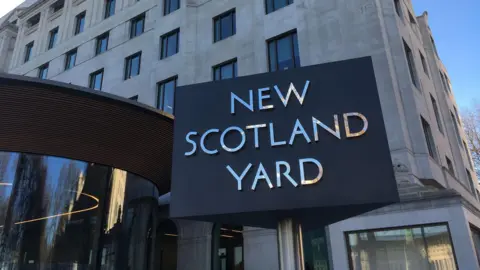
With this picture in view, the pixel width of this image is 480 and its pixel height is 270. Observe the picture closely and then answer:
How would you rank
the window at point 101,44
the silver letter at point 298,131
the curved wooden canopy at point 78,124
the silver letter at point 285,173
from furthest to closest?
1. the window at point 101,44
2. the curved wooden canopy at point 78,124
3. the silver letter at point 298,131
4. the silver letter at point 285,173

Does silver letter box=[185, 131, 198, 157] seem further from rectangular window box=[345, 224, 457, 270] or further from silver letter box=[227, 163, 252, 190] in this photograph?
rectangular window box=[345, 224, 457, 270]

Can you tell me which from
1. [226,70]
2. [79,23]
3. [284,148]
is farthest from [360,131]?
[79,23]

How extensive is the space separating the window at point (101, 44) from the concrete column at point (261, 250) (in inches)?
865

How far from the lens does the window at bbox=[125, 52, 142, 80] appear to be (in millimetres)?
29828

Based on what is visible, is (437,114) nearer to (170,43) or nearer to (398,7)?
(398,7)

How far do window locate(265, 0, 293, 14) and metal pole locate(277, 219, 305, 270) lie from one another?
714 inches

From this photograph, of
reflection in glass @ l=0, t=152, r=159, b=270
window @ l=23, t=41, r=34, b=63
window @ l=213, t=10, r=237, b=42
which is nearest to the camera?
reflection in glass @ l=0, t=152, r=159, b=270

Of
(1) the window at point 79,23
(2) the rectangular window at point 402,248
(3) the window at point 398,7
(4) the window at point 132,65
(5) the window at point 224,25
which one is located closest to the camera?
(2) the rectangular window at point 402,248

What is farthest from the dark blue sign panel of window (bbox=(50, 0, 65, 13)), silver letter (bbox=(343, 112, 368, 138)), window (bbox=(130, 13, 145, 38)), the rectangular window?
window (bbox=(50, 0, 65, 13))

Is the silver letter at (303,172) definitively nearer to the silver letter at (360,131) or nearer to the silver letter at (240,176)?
the silver letter at (360,131)

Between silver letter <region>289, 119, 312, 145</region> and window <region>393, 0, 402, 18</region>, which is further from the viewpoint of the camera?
window <region>393, 0, 402, 18</region>

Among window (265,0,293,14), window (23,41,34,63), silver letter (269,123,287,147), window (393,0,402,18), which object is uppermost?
window (23,41,34,63)

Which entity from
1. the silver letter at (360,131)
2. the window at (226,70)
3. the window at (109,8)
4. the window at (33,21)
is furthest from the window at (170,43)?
the silver letter at (360,131)

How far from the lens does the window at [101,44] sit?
33.1 meters
